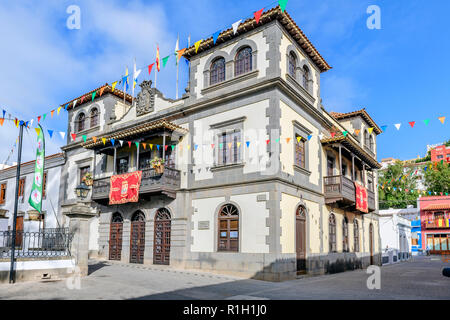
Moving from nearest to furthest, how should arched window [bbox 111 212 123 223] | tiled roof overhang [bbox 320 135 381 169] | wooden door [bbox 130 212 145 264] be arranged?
tiled roof overhang [bbox 320 135 381 169] < wooden door [bbox 130 212 145 264] < arched window [bbox 111 212 123 223]

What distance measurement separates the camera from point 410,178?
198 feet

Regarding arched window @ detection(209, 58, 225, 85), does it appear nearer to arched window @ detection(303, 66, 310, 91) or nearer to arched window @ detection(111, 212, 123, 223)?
arched window @ detection(303, 66, 310, 91)

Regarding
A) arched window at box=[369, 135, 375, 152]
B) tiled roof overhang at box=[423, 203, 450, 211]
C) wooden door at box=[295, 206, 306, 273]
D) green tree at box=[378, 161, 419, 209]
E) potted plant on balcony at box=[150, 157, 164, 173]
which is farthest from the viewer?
green tree at box=[378, 161, 419, 209]

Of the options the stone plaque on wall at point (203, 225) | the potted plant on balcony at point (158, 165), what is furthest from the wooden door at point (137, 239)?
the stone plaque on wall at point (203, 225)

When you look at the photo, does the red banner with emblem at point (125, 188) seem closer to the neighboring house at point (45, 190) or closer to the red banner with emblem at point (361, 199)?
the neighboring house at point (45, 190)

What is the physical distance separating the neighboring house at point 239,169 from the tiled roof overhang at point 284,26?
56mm

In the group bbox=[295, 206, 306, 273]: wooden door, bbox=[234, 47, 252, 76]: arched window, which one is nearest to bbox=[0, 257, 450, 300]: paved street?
bbox=[295, 206, 306, 273]: wooden door

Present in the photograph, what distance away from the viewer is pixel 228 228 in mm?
16641

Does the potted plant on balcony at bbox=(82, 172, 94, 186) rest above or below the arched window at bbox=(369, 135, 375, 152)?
below

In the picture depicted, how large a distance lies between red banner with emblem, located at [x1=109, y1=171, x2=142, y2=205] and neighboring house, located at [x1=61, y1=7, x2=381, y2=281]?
39 cm

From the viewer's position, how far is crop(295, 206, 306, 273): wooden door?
55.1ft

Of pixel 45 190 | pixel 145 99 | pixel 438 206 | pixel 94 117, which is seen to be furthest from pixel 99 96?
pixel 438 206

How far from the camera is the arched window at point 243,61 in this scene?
1784 cm
